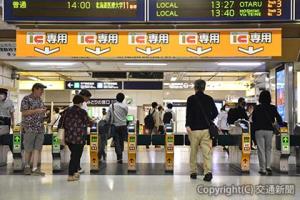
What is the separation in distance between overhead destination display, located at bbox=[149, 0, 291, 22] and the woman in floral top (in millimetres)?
2025

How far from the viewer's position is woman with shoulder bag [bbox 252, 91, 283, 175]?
8.19m

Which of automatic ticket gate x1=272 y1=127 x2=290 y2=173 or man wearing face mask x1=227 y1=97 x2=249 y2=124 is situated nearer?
automatic ticket gate x1=272 y1=127 x2=290 y2=173

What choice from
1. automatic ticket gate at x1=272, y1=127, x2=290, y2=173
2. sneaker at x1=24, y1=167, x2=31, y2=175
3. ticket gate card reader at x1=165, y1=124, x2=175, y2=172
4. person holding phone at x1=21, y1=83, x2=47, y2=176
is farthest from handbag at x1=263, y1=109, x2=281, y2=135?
sneaker at x1=24, y1=167, x2=31, y2=175

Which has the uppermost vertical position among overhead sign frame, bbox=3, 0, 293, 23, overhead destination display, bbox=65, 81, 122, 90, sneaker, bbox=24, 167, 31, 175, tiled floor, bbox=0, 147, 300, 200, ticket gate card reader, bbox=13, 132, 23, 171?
overhead sign frame, bbox=3, 0, 293, 23

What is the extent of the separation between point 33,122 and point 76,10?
2.35m

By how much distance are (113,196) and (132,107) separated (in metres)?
14.2

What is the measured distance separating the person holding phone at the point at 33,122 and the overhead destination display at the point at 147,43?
36.7 inches

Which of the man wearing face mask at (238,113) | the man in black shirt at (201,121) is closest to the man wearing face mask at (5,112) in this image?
the man in black shirt at (201,121)

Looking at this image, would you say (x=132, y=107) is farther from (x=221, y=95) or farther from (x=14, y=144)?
(x=14, y=144)

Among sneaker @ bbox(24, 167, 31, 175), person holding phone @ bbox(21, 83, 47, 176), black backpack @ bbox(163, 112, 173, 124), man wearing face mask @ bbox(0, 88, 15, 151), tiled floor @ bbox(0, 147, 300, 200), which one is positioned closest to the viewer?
tiled floor @ bbox(0, 147, 300, 200)

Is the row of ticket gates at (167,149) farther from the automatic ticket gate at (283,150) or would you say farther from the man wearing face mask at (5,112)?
the man wearing face mask at (5,112)

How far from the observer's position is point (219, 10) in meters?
6.71

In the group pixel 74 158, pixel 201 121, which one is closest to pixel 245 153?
pixel 201 121

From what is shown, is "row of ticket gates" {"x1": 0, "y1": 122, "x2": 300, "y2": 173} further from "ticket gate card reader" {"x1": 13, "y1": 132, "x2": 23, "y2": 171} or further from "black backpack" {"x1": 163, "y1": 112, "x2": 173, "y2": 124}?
"black backpack" {"x1": 163, "y1": 112, "x2": 173, "y2": 124}
